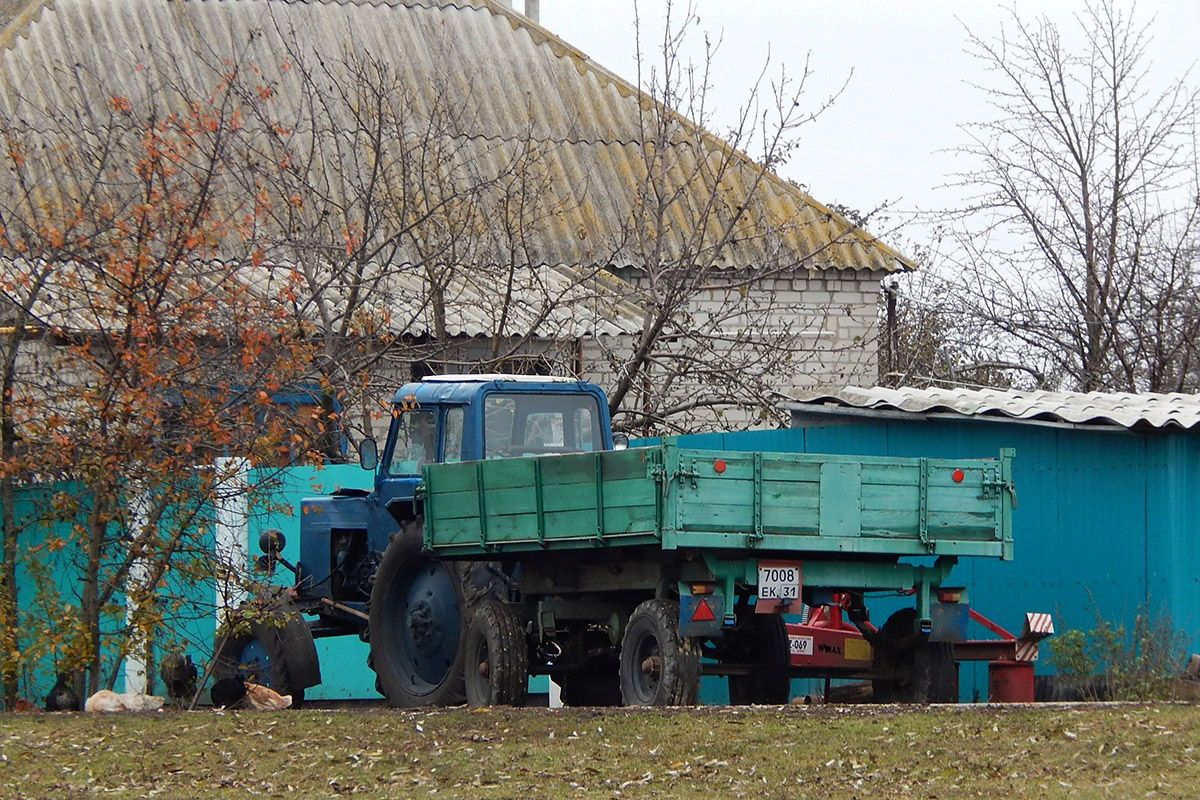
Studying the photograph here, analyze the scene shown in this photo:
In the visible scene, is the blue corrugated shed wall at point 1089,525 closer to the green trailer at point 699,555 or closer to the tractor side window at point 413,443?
the green trailer at point 699,555

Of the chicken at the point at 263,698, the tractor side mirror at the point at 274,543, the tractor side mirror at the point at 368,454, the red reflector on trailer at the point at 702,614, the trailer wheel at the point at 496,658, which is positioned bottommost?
the chicken at the point at 263,698

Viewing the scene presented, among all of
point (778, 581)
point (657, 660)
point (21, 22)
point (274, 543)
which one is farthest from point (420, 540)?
point (21, 22)

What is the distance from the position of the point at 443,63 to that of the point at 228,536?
478 inches

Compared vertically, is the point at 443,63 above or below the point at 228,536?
above

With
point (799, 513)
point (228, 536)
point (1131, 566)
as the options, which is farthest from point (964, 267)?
point (799, 513)

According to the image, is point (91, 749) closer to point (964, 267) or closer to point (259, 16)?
point (964, 267)

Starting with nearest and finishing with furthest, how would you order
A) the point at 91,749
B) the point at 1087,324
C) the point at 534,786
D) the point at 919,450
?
the point at 534,786 → the point at 91,749 → the point at 919,450 → the point at 1087,324

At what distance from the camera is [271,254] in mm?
19375

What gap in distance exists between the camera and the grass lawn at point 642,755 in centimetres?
828

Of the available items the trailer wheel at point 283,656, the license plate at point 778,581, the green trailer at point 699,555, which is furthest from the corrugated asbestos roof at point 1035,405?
the trailer wheel at point 283,656

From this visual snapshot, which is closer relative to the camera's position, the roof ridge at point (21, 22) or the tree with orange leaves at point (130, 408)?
the tree with orange leaves at point (130, 408)

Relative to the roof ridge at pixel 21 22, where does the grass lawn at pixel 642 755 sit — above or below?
below

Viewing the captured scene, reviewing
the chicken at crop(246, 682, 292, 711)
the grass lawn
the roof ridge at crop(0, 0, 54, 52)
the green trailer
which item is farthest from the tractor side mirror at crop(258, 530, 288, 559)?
the roof ridge at crop(0, 0, 54, 52)

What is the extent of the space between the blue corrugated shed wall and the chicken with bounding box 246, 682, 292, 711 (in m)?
5.55
